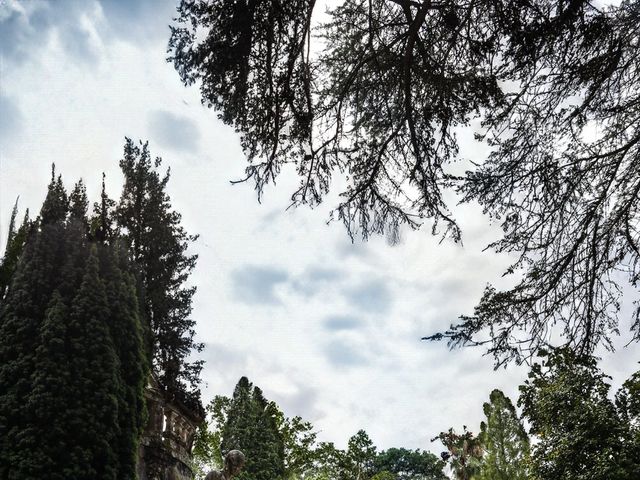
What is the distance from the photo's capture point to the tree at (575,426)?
351 inches

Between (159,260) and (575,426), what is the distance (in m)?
14.9

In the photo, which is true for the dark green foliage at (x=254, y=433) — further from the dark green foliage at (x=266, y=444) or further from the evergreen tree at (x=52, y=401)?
the evergreen tree at (x=52, y=401)

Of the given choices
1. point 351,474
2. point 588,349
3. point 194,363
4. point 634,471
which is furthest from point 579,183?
point 351,474

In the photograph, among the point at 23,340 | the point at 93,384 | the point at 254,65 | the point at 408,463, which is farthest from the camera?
the point at 408,463

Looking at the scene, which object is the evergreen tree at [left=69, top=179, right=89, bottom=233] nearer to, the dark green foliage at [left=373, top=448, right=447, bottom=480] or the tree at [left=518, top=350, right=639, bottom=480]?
the tree at [left=518, top=350, right=639, bottom=480]

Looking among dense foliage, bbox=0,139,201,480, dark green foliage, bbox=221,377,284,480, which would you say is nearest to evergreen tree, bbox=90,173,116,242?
dense foliage, bbox=0,139,201,480

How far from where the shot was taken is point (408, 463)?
56.3 metres

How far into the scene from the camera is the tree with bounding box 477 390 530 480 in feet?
74.9

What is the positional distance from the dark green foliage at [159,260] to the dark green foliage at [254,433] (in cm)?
617

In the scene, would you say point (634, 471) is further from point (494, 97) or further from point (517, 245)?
point (494, 97)

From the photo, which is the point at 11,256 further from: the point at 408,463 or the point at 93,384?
the point at 408,463

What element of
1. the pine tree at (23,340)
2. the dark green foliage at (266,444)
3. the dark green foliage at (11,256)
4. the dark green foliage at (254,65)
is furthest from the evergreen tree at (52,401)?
the dark green foliage at (266,444)

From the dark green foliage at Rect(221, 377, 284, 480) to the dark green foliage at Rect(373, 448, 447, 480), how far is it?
114 feet

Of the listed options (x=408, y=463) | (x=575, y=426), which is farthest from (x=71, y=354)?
(x=408, y=463)
